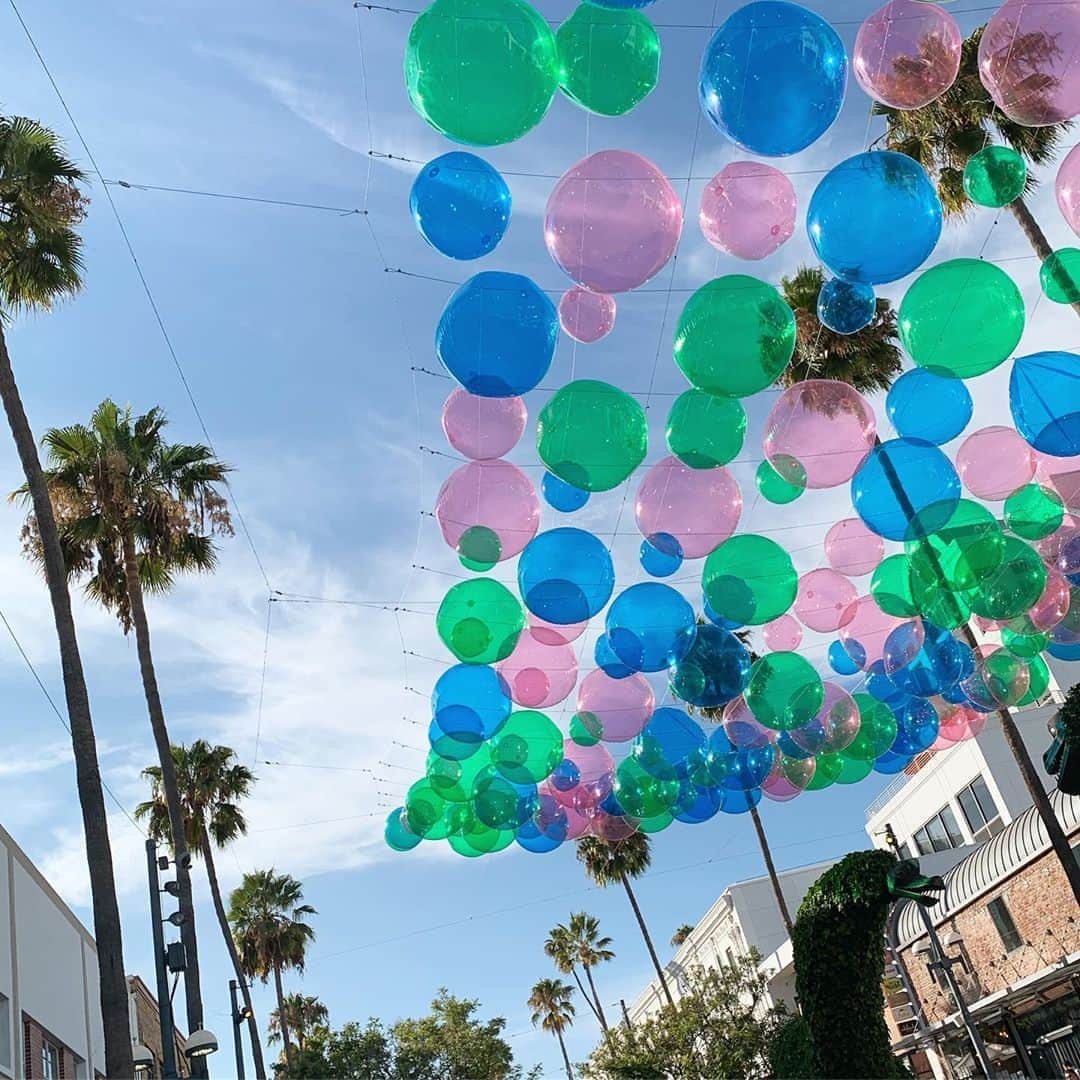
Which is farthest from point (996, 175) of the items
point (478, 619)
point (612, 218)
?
point (478, 619)

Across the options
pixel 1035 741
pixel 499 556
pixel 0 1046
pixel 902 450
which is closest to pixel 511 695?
pixel 499 556

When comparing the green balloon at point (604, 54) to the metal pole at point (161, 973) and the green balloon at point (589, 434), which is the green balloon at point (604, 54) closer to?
the green balloon at point (589, 434)

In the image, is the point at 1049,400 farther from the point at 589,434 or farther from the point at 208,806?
the point at 208,806

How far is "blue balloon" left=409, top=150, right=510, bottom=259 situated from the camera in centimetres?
723

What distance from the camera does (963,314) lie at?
792 centimetres

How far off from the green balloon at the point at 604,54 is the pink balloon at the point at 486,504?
3.36 metres

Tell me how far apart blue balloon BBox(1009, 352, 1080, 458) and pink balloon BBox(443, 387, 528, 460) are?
13.3 feet

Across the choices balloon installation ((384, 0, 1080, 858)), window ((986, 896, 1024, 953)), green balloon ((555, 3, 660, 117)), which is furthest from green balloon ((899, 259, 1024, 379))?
window ((986, 896, 1024, 953))

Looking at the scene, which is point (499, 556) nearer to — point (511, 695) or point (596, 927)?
point (511, 695)

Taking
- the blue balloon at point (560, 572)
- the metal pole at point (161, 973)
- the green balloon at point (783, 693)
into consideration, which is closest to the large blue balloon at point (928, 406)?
the green balloon at point (783, 693)

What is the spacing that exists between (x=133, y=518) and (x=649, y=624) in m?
12.9

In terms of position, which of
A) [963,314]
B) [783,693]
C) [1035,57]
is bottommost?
[783,693]

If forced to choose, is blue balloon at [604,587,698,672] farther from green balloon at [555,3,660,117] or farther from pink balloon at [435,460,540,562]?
green balloon at [555,3,660,117]

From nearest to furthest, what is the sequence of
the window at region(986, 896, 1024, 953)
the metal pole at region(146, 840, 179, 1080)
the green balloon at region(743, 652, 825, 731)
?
the green balloon at region(743, 652, 825, 731) < the metal pole at region(146, 840, 179, 1080) < the window at region(986, 896, 1024, 953)
